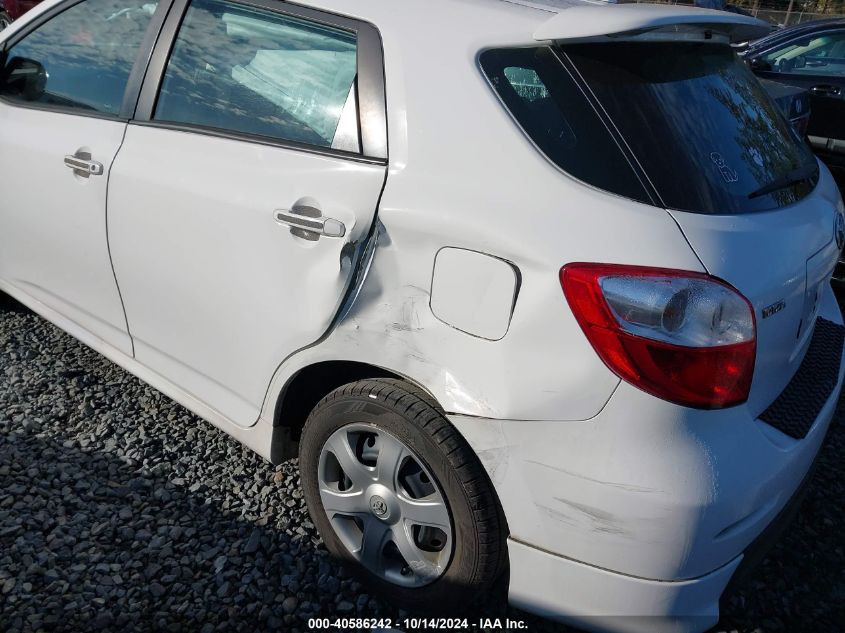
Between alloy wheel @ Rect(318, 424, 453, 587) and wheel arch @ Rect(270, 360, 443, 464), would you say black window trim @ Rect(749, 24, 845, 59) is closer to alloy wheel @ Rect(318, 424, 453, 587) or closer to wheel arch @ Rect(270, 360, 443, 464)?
wheel arch @ Rect(270, 360, 443, 464)

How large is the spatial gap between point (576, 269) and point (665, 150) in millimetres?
395

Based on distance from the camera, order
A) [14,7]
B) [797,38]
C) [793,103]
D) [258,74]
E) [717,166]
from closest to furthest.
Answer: [717,166], [258,74], [793,103], [797,38], [14,7]

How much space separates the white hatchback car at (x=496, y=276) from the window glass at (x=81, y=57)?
16 cm

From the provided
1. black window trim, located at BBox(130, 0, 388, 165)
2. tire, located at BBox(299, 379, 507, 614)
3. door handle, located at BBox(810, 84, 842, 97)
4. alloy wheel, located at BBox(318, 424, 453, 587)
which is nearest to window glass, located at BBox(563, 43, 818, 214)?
black window trim, located at BBox(130, 0, 388, 165)

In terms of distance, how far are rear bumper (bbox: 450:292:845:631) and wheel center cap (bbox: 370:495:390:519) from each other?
0.40 metres

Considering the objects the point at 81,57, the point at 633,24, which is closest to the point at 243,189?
the point at 633,24

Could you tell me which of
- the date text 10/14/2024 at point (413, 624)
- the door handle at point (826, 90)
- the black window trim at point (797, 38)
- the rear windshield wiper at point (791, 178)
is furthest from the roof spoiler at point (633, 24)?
the black window trim at point (797, 38)

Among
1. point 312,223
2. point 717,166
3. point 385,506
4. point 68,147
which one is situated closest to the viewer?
point 717,166

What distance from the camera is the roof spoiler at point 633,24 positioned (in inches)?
72.9

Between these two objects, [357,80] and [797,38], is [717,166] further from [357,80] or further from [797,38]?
[797,38]

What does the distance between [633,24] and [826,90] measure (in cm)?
473

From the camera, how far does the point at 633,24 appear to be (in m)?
1.84

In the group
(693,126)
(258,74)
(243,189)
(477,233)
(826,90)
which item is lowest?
(826,90)

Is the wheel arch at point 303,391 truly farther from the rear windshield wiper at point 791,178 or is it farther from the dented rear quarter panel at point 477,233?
the rear windshield wiper at point 791,178
